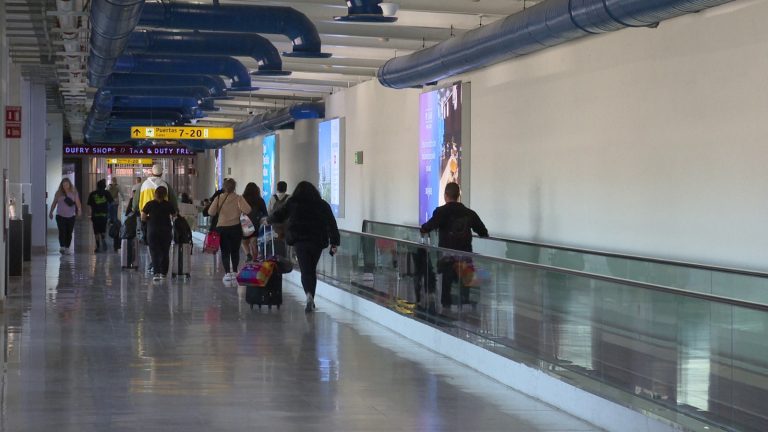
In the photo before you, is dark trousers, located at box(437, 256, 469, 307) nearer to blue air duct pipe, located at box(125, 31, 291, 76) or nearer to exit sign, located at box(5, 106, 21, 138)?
blue air duct pipe, located at box(125, 31, 291, 76)

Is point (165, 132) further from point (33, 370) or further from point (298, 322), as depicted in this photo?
point (33, 370)

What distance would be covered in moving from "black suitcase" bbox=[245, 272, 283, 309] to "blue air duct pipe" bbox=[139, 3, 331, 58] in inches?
119

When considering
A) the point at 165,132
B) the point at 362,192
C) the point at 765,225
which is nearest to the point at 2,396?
the point at 765,225

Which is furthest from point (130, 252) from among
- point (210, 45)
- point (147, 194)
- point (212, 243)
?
point (210, 45)

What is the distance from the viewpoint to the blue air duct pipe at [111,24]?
1116 centimetres

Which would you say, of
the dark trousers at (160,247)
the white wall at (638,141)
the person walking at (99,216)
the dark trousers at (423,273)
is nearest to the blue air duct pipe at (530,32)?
the white wall at (638,141)

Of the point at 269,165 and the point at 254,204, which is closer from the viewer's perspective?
the point at 254,204

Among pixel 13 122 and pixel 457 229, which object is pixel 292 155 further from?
pixel 457 229

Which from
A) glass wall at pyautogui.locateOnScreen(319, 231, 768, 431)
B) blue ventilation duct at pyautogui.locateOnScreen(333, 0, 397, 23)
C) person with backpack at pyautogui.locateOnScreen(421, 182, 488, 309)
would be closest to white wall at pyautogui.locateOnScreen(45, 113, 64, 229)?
blue ventilation duct at pyautogui.locateOnScreen(333, 0, 397, 23)

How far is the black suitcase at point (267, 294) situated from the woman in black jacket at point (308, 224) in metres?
0.40

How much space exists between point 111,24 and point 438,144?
8.28 meters

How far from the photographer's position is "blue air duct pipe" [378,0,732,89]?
988 centimetres

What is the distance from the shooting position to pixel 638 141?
13016 millimetres

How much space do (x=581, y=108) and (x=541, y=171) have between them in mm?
1444
